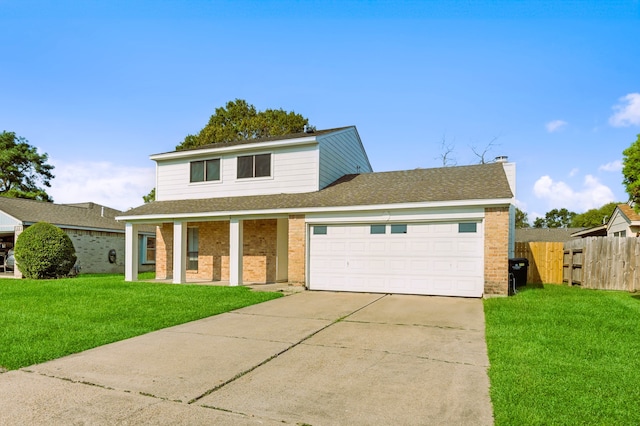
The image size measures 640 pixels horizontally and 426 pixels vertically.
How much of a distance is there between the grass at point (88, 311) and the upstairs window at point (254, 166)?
5317 mm

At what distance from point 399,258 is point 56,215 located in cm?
2036

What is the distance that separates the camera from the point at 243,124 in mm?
36625

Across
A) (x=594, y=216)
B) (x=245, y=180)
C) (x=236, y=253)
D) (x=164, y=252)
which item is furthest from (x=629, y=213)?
(x=594, y=216)

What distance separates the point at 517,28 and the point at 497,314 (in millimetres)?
8497

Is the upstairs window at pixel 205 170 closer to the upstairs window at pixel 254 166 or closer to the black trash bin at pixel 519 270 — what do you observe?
the upstairs window at pixel 254 166

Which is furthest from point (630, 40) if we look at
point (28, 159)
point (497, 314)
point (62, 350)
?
point (28, 159)

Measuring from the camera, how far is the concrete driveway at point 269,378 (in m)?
3.62

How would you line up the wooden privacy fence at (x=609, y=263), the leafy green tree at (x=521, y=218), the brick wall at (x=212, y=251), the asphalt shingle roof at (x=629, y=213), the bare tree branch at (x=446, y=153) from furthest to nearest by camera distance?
the leafy green tree at (x=521, y=218), the bare tree branch at (x=446, y=153), the asphalt shingle roof at (x=629, y=213), the brick wall at (x=212, y=251), the wooden privacy fence at (x=609, y=263)

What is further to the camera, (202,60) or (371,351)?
(202,60)

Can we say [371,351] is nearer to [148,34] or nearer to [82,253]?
[148,34]

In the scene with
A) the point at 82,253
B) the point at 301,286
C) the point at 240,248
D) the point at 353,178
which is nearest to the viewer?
the point at 301,286

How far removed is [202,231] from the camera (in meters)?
17.2

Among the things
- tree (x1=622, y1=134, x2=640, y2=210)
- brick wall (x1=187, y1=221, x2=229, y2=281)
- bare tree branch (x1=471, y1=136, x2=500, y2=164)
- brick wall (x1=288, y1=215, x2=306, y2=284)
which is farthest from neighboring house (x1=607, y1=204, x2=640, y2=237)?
brick wall (x1=187, y1=221, x2=229, y2=281)

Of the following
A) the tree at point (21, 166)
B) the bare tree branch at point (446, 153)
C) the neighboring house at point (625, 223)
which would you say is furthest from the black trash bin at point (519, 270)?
the tree at point (21, 166)
